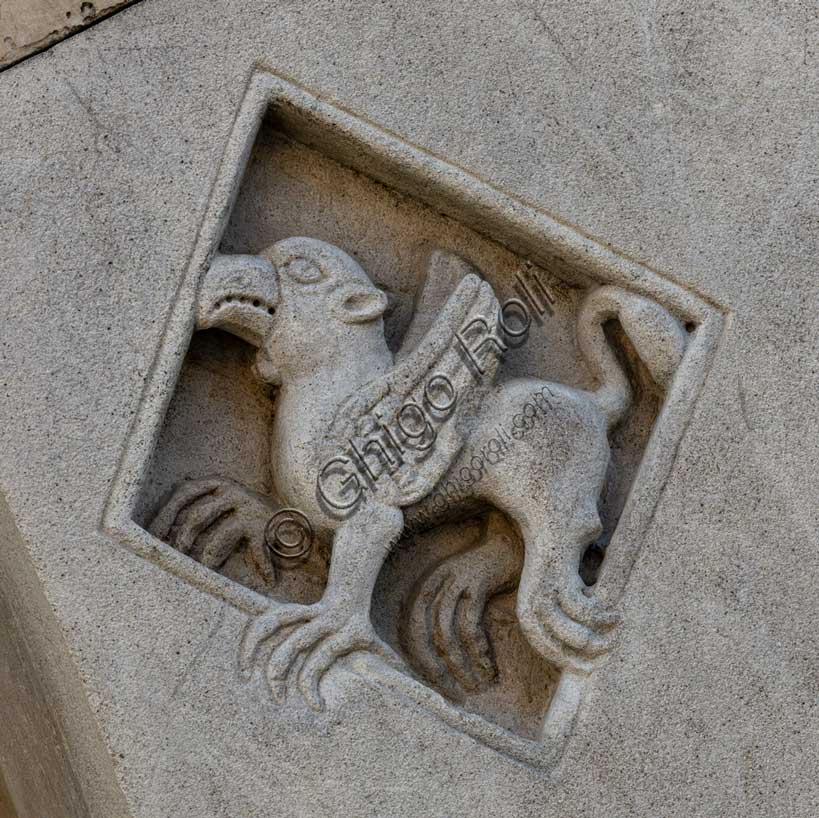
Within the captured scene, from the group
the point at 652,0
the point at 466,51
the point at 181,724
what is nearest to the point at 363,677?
the point at 181,724

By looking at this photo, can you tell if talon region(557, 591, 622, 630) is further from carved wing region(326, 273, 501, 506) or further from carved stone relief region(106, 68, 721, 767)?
carved wing region(326, 273, 501, 506)

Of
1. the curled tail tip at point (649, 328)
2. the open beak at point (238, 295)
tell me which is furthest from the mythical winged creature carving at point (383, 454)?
the curled tail tip at point (649, 328)

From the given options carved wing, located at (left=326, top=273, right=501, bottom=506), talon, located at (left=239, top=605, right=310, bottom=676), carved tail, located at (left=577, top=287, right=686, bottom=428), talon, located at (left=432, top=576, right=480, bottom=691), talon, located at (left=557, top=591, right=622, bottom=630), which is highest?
carved tail, located at (left=577, top=287, right=686, bottom=428)

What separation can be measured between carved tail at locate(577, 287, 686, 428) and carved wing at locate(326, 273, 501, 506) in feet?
0.62

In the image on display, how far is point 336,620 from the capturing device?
201 centimetres

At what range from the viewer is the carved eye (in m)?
2.10

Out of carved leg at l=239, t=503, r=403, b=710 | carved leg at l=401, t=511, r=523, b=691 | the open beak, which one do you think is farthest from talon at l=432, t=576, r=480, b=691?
the open beak

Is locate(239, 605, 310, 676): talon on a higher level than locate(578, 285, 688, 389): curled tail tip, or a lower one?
lower

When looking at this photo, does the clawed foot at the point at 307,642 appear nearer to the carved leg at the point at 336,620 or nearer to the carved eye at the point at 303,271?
the carved leg at the point at 336,620

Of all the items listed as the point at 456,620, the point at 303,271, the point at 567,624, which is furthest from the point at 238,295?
the point at 567,624

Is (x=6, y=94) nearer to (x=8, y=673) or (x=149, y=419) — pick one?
(x=149, y=419)

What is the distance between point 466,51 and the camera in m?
2.20

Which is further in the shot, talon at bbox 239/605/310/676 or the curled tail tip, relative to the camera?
the curled tail tip

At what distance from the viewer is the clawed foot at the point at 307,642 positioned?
1.98 metres
